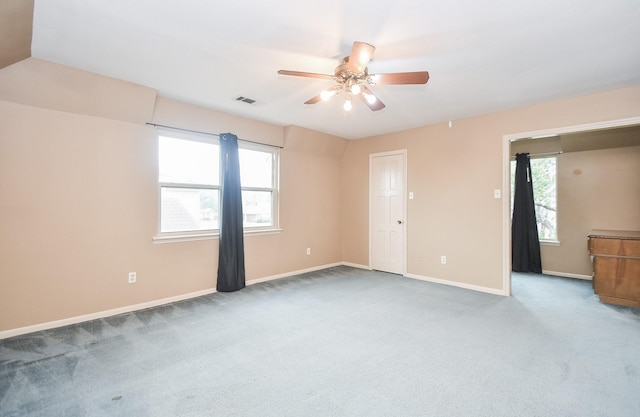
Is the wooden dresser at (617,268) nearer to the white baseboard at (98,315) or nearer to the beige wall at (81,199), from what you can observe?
the white baseboard at (98,315)

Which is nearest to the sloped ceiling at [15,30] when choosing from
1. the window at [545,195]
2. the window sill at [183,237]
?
the window sill at [183,237]

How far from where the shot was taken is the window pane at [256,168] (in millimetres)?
4680

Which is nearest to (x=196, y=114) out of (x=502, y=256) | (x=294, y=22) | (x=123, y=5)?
(x=123, y=5)

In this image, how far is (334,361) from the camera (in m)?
2.38

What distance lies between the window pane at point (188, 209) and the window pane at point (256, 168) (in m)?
0.60

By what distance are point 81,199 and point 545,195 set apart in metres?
7.08

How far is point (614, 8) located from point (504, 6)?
732mm

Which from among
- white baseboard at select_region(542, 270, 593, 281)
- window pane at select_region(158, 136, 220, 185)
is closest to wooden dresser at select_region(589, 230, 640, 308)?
white baseboard at select_region(542, 270, 593, 281)

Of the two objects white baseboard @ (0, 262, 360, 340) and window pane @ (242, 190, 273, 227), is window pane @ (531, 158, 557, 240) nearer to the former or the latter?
window pane @ (242, 190, 273, 227)

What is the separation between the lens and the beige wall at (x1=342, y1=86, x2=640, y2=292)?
3.65m

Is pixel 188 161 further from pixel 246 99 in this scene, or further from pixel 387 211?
pixel 387 211

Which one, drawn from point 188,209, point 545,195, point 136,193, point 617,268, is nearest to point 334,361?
point 188,209

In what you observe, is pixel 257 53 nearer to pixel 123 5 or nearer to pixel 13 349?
pixel 123 5

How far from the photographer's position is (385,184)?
18.0ft
